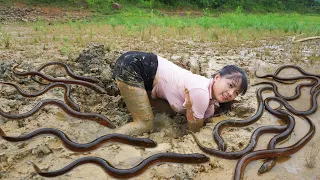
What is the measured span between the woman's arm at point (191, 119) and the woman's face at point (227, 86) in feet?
1.21

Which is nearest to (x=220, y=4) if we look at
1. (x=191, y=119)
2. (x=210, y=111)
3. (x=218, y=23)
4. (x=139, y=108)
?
(x=218, y=23)

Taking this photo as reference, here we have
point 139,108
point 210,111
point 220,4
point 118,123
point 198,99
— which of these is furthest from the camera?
point 220,4

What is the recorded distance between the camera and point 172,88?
4.31 metres

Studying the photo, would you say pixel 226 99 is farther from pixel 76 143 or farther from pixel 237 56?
pixel 237 56

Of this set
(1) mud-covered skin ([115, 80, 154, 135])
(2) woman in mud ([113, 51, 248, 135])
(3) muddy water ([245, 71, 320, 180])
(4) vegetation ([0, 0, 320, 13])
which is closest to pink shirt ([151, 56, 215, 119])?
(2) woman in mud ([113, 51, 248, 135])

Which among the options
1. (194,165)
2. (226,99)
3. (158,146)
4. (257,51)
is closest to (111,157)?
(158,146)

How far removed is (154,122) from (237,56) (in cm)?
353

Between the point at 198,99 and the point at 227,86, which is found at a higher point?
the point at 227,86

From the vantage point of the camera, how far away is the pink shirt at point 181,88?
393 cm

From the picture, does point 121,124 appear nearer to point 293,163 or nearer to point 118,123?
point 118,123

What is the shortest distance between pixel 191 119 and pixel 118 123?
1174 mm

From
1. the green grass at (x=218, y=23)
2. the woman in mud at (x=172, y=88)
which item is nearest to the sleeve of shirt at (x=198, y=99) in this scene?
the woman in mud at (x=172, y=88)

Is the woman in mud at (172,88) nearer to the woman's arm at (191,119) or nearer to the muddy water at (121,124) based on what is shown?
the woman's arm at (191,119)

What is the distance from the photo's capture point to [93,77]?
228 inches
